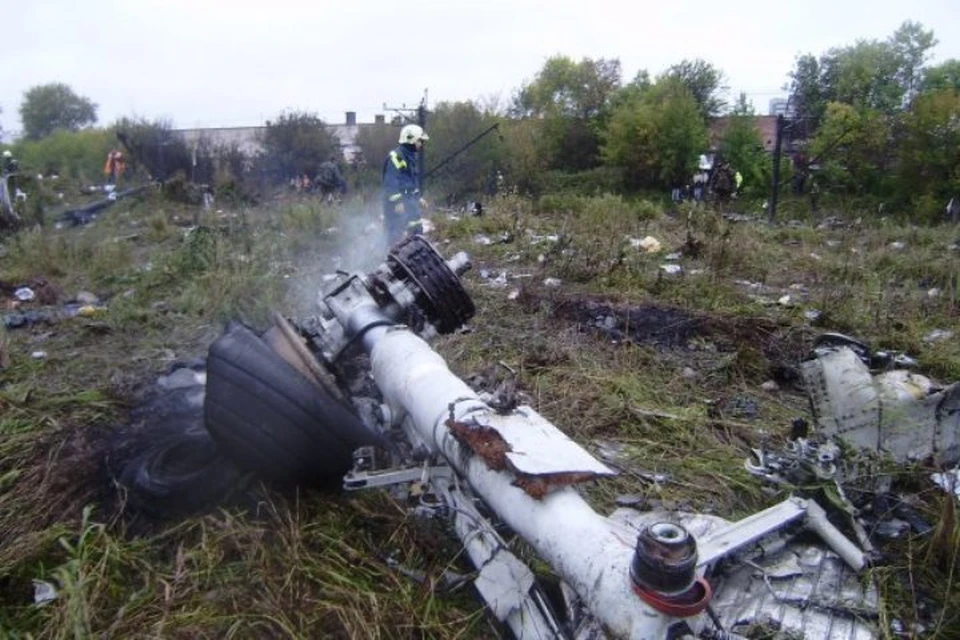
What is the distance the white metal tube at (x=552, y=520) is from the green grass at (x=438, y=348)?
445 millimetres

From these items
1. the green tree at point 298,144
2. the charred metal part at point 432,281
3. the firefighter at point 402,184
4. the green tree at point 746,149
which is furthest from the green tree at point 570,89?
the charred metal part at point 432,281

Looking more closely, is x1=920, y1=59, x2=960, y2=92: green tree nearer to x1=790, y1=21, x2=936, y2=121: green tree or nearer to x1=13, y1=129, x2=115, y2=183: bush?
x1=790, y1=21, x2=936, y2=121: green tree

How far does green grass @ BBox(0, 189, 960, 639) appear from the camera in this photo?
205cm

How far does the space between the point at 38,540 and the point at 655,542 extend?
2.07 metres

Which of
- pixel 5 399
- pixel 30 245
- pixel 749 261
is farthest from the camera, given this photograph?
pixel 30 245

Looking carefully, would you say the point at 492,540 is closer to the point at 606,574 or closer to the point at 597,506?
the point at 606,574

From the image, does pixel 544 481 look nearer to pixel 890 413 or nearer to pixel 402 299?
pixel 402 299

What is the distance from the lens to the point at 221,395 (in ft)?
7.27

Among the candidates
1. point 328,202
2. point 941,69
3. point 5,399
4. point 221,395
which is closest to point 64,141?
point 328,202

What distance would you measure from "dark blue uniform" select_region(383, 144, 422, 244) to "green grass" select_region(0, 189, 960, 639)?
2.75 ft

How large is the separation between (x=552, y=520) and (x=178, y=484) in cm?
151

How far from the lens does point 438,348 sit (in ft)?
14.2

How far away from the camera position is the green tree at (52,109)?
46.3 meters

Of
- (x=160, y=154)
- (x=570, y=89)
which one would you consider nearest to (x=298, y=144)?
(x=160, y=154)
